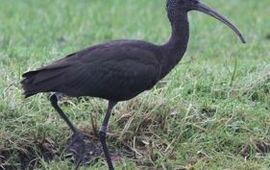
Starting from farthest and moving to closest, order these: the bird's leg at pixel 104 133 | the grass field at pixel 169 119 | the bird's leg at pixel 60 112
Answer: the grass field at pixel 169 119
the bird's leg at pixel 60 112
the bird's leg at pixel 104 133

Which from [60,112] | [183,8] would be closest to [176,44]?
[183,8]

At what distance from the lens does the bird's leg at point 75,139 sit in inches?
248

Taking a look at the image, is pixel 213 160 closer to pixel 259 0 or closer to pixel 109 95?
pixel 109 95

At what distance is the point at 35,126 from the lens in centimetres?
664

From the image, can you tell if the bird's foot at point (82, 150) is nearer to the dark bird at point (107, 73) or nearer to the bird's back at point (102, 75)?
the dark bird at point (107, 73)

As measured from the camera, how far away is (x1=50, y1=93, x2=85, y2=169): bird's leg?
20.7 feet

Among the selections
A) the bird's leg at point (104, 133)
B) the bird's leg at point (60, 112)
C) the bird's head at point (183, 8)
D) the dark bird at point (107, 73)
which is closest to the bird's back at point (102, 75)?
the dark bird at point (107, 73)

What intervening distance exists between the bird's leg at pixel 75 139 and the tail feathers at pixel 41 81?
34cm

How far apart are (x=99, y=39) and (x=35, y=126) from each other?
441 cm

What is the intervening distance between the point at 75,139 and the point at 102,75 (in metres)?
0.66

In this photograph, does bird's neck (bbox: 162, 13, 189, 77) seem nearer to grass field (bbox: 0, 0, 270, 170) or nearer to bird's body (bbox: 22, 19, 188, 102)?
bird's body (bbox: 22, 19, 188, 102)

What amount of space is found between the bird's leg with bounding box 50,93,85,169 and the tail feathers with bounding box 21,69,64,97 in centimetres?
34

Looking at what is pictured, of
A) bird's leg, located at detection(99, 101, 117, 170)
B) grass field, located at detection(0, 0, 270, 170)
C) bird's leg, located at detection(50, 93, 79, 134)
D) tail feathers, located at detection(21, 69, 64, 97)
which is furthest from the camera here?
grass field, located at detection(0, 0, 270, 170)

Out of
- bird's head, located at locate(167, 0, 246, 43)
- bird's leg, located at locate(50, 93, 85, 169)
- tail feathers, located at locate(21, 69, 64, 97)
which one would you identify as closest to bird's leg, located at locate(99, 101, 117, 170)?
bird's leg, located at locate(50, 93, 85, 169)
